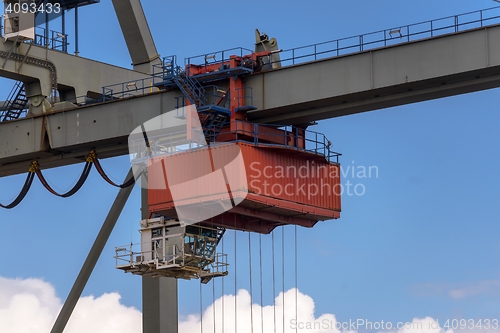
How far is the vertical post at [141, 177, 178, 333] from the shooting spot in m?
→ 44.2

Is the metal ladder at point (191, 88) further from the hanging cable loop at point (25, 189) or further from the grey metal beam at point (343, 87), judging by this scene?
the hanging cable loop at point (25, 189)

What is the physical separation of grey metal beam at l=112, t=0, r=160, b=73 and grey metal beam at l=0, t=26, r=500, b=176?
564 cm

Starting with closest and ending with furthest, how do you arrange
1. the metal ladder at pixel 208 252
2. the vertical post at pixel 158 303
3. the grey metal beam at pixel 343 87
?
the grey metal beam at pixel 343 87
the metal ladder at pixel 208 252
the vertical post at pixel 158 303

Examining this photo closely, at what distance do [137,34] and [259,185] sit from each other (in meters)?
11.4

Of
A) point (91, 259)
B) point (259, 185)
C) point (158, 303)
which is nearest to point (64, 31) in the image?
point (91, 259)

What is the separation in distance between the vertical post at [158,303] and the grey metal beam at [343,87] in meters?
3.45

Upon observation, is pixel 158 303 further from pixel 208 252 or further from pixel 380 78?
pixel 380 78

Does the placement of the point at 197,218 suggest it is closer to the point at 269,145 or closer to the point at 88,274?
the point at 269,145

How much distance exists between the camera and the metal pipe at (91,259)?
47.1 meters

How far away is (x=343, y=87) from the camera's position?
3631 centimetres

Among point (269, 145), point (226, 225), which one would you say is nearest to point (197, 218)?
point (226, 225)

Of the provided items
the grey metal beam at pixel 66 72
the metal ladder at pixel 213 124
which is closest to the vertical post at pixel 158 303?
the grey metal beam at pixel 66 72

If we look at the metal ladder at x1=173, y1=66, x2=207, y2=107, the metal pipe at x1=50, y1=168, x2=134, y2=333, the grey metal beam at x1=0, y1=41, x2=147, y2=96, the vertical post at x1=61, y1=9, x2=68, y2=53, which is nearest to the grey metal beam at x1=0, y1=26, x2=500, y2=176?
the metal ladder at x1=173, y1=66, x2=207, y2=107

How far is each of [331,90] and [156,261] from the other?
29.4ft
